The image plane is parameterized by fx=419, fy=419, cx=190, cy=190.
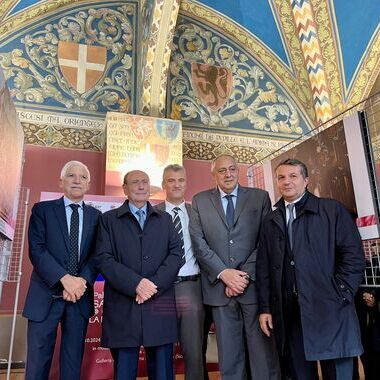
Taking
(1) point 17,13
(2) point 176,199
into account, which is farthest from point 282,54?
(2) point 176,199

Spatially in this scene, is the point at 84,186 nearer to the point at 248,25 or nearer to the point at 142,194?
the point at 142,194

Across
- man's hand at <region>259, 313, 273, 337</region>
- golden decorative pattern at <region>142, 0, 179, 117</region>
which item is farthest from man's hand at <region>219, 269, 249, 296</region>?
golden decorative pattern at <region>142, 0, 179, 117</region>

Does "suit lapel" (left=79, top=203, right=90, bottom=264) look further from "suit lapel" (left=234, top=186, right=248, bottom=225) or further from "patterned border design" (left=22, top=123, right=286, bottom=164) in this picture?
"patterned border design" (left=22, top=123, right=286, bottom=164)

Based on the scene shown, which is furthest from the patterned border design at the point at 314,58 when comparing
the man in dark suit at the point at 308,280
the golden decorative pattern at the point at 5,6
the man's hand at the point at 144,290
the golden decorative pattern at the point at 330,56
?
the man's hand at the point at 144,290

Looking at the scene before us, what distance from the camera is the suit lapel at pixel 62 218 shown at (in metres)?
2.29

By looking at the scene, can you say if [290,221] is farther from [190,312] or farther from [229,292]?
[190,312]

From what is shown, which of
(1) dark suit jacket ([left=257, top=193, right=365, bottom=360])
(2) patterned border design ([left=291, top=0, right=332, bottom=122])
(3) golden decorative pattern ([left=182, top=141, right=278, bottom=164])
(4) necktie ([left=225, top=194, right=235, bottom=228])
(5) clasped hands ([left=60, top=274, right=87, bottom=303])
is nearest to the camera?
(1) dark suit jacket ([left=257, top=193, right=365, bottom=360])

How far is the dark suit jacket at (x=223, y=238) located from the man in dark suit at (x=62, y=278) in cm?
61

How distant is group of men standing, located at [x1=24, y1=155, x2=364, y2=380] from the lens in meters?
2.02

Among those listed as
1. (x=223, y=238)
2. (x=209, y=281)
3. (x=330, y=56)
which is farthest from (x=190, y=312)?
(x=330, y=56)

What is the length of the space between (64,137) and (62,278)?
348cm

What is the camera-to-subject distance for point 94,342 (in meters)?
3.55

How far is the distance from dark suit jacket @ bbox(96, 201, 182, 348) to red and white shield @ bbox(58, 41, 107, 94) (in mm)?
3806

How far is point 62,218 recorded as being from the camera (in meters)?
2.33
